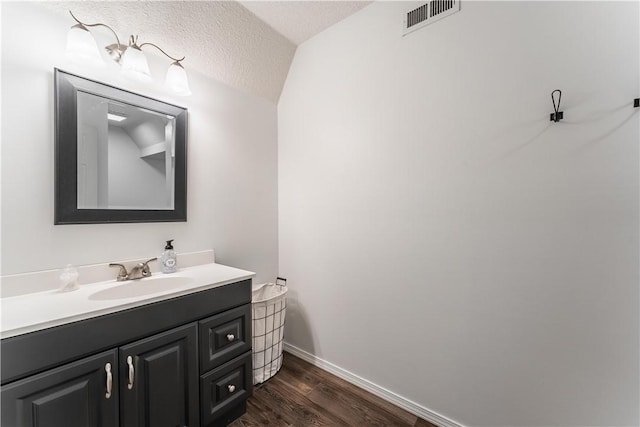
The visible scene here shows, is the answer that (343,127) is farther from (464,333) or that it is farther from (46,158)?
(46,158)

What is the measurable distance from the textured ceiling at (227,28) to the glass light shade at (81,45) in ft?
0.63

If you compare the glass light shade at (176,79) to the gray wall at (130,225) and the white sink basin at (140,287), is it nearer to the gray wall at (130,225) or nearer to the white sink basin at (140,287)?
the gray wall at (130,225)

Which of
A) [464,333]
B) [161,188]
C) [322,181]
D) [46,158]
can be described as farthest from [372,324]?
[46,158]

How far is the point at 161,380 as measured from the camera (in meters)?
1.13

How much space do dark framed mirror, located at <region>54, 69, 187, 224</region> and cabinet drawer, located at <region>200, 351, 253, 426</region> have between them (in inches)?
36.6

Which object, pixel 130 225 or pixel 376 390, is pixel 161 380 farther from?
pixel 376 390

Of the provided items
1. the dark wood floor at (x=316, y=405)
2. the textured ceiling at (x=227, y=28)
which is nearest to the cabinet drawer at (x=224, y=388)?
the dark wood floor at (x=316, y=405)

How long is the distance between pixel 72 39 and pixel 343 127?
146 cm

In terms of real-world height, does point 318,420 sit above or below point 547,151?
below

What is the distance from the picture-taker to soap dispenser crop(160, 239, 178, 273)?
1513 mm

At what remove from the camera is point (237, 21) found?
5.48 ft

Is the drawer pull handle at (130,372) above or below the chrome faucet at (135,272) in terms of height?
below

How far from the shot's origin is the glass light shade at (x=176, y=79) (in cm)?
150

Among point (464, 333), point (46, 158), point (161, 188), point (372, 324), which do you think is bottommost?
point (372, 324)
